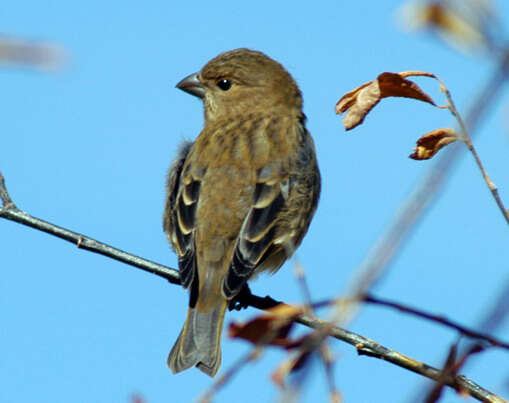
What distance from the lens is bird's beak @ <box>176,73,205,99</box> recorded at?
7660 mm

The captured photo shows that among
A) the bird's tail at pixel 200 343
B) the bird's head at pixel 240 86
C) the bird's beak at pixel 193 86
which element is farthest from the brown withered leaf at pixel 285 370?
the bird's beak at pixel 193 86

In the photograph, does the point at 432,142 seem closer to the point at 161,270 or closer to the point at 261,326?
the point at 261,326

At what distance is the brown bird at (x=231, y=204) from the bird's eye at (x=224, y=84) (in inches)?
2.6

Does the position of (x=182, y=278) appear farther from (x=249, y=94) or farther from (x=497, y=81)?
(x=497, y=81)

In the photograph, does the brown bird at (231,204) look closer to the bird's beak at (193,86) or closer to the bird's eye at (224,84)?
the bird's eye at (224,84)

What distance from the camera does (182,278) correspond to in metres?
5.36

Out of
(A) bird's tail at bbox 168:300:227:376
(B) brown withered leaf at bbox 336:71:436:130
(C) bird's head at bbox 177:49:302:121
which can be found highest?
(C) bird's head at bbox 177:49:302:121

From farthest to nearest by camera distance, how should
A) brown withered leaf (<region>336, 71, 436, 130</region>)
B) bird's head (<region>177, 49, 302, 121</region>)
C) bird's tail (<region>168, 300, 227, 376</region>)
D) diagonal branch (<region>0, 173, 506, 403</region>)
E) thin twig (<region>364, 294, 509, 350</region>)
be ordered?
1. bird's head (<region>177, 49, 302, 121</region>)
2. bird's tail (<region>168, 300, 227, 376</region>)
3. diagonal branch (<region>0, 173, 506, 403</region>)
4. brown withered leaf (<region>336, 71, 436, 130</region>)
5. thin twig (<region>364, 294, 509, 350</region>)

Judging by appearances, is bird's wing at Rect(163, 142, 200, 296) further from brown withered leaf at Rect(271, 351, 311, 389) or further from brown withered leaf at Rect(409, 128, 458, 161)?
brown withered leaf at Rect(271, 351, 311, 389)

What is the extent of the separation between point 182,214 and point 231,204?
0.39 meters

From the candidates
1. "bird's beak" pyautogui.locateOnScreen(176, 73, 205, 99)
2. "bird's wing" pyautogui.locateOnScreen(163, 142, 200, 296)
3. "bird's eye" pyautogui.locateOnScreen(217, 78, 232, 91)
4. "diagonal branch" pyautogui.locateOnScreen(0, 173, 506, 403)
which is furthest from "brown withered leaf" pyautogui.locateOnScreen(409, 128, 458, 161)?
"bird's beak" pyautogui.locateOnScreen(176, 73, 205, 99)

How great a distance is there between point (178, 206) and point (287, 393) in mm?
5006

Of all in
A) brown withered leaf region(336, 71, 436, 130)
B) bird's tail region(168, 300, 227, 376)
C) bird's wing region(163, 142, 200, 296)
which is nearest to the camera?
brown withered leaf region(336, 71, 436, 130)

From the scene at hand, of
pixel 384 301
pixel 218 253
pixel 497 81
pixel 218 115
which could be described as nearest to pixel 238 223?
A: pixel 218 253
